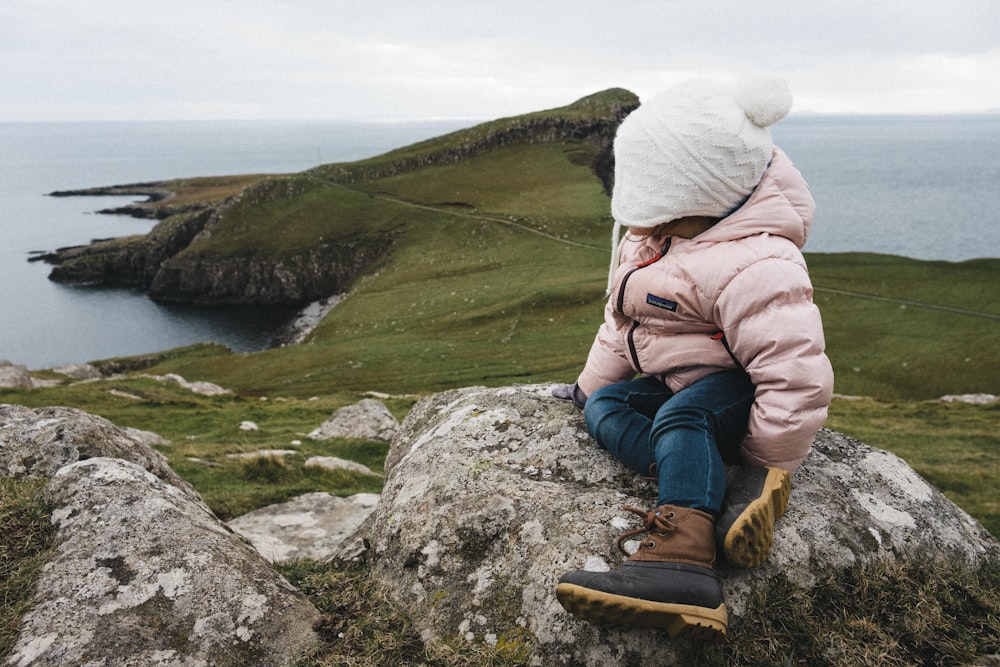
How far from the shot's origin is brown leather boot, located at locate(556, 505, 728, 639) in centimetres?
388

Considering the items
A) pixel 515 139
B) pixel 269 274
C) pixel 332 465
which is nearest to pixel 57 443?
pixel 332 465

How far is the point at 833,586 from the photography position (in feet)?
14.7

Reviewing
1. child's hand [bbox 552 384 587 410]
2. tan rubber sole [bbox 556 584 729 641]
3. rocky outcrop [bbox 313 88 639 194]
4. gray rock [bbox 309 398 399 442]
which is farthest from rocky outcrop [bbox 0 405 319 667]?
rocky outcrop [bbox 313 88 639 194]

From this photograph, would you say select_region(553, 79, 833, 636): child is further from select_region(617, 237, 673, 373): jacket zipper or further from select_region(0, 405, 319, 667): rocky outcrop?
select_region(0, 405, 319, 667): rocky outcrop

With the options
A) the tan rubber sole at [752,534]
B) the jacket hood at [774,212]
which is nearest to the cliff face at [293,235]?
the jacket hood at [774,212]

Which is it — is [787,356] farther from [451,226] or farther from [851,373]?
[451,226]

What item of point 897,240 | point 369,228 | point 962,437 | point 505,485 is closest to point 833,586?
point 505,485

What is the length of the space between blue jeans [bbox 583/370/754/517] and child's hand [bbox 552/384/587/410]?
782 millimetres

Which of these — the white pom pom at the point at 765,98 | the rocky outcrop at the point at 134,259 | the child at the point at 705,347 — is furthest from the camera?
the rocky outcrop at the point at 134,259

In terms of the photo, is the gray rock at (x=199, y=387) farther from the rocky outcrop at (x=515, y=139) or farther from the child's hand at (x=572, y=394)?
the rocky outcrop at (x=515, y=139)

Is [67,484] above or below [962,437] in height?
above

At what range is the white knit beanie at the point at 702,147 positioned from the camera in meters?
5.10

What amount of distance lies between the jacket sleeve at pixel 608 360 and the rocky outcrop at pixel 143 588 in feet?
11.5

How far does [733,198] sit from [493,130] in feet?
417
